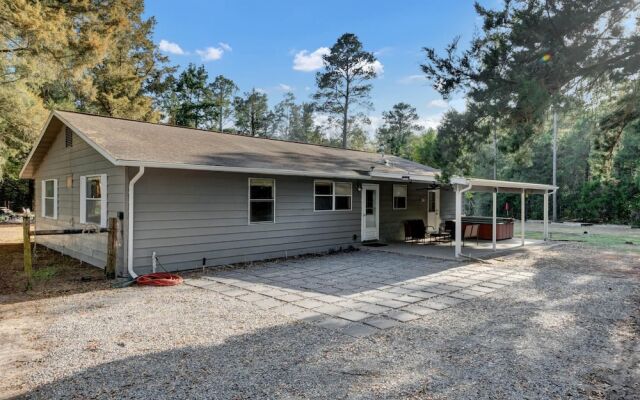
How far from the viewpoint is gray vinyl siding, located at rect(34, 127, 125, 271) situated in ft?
25.7

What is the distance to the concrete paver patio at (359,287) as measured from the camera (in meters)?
5.37

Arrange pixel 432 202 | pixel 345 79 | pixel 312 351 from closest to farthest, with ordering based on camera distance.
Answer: pixel 312 351
pixel 432 202
pixel 345 79

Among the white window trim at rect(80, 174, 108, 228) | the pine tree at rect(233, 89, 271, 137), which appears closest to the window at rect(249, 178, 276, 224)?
the white window trim at rect(80, 174, 108, 228)

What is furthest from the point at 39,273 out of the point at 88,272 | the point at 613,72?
the point at 613,72

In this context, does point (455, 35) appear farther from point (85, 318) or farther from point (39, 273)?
point (39, 273)

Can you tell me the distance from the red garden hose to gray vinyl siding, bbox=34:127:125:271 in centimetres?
70

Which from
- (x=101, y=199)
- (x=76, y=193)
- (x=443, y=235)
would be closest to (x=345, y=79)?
(x=443, y=235)

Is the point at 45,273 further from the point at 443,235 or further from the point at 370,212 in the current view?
the point at 443,235

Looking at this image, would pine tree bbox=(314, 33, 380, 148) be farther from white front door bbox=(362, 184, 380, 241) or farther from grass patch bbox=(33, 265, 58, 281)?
grass patch bbox=(33, 265, 58, 281)

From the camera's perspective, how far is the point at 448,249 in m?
12.1

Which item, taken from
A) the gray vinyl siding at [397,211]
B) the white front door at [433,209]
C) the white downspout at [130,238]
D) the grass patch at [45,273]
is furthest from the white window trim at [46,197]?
the white front door at [433,209]

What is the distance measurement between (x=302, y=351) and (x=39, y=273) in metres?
6.90

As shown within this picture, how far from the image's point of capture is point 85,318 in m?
5.15

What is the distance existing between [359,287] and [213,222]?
142 inches
